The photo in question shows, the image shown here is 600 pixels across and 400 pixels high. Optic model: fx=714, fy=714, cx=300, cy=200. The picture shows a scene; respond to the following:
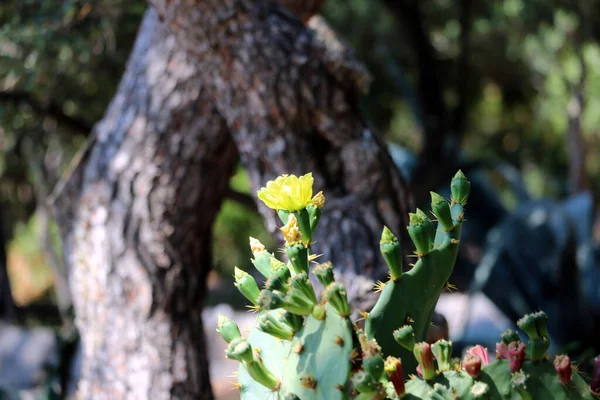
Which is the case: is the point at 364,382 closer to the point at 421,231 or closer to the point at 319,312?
the point at 319,312

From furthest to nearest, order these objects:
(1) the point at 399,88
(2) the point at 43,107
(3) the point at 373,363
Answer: (1) the point at 399,88
(2) the point at 43,107
(3) the point at 373,363

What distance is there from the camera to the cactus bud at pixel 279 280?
97cm

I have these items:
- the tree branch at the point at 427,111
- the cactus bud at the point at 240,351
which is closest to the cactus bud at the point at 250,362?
the cactus bud at the point at 240,351

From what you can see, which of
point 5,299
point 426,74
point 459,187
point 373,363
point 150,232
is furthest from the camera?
point 426,74

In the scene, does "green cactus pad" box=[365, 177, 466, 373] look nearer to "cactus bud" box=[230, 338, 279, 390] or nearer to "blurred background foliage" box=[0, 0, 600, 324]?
"cactus bud" box=[230, 338, 279, 390]

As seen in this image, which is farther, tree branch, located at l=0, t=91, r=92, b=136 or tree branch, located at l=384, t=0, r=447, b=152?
tree branch, located at l=384, t=0, r=447, b=152

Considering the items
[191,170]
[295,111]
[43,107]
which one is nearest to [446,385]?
[295,111]

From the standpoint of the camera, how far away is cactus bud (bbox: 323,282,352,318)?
943 millimetres

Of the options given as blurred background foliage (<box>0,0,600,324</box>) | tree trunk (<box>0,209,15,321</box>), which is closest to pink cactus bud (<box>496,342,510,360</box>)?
blurred background foliage (<box>0,0,600,324</box>)

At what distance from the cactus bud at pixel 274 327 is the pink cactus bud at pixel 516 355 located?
0.30 meters

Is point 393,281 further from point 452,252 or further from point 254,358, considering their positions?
Result: point 254,358

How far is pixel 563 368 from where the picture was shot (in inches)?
38.2

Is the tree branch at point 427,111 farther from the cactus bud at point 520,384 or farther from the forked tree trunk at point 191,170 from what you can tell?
the cactus bud at point 520,384

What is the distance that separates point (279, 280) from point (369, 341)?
5.8 inches
